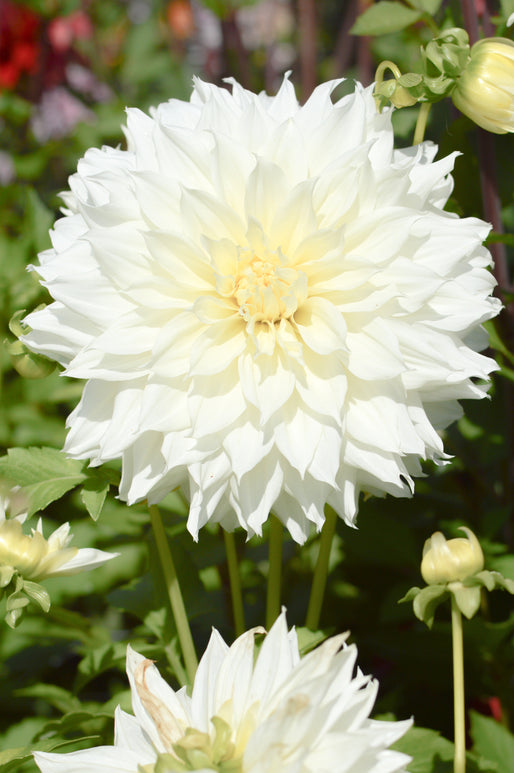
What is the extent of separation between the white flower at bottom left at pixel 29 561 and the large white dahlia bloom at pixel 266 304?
0.32 feet

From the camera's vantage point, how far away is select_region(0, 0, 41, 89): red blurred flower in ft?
8.04

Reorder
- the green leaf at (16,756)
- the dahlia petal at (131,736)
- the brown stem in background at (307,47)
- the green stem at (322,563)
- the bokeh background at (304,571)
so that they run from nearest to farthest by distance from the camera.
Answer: the dahlia petal at (131,736) → the green leaf at (16,756) → the green stem at (322,563) → the bokeh background at (304,571) → the brown stem in background at (307,47)

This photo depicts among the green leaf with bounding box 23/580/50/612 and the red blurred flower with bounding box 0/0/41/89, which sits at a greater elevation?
the red blurred flower with bounding box 0/0/41/89

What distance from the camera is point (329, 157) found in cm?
84

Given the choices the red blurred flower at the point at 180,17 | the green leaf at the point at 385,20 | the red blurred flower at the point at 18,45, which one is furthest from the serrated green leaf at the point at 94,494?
the red blurred flower at the point at 180,17

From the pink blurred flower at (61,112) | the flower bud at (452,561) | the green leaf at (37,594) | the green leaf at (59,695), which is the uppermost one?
the pink blurred flower at (61,112)

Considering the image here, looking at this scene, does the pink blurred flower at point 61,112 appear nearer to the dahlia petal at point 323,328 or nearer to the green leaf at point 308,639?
the dahlia petal at point 323,328

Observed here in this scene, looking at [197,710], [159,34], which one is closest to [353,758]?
[197,710]

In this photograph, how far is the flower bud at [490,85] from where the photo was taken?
2.85 ft

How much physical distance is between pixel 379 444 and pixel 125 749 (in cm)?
33

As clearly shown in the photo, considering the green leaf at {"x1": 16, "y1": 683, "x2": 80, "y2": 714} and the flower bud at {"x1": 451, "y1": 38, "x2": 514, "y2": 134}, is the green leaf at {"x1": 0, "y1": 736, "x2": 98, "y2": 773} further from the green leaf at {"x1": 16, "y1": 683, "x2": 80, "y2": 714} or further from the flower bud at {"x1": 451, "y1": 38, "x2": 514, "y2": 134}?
the flower bud at {"x1": 451, "y1": 38, "x2": 514, "y2": 134}

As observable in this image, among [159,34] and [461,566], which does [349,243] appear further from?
[159,34]

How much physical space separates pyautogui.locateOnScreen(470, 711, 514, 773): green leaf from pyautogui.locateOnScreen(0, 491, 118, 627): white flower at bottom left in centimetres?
51

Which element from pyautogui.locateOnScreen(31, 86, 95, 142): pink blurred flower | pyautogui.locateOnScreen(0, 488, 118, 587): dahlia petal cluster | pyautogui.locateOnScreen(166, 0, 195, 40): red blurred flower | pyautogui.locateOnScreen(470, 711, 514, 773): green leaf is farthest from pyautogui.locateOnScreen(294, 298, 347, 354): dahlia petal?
pyautogui.locateOnScreen(166, 0, 195, 40): red blurred flower
